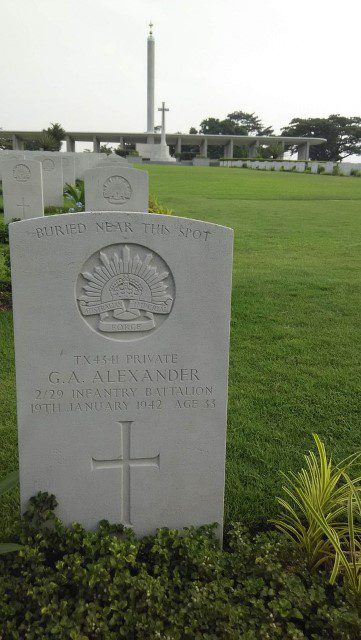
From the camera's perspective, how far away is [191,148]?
77750 millimetres

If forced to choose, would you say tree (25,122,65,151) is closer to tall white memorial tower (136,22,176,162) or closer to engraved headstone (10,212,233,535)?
tall white memorial tower (136,22,176,162)

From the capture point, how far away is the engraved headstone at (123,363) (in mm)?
2129

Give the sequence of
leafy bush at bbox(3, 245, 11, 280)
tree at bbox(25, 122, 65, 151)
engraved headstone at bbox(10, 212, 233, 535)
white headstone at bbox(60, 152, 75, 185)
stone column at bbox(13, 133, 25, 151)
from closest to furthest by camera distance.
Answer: engraved headstone at bbox(10, 212, 233, 535) < leafy bush at bbox(3, 245, 11, 280) < white headstone at bbox(60, 152, 75, 185) < tree at bbox(25, 122, 65, 151) < stone column at bbox(13, 133, 25, 151)

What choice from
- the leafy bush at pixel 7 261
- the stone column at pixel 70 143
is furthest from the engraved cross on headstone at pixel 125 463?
the stone column at pixel 70 143

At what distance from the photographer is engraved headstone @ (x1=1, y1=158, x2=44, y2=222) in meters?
10.3

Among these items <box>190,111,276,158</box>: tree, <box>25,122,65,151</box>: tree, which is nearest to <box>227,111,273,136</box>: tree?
<box>190,111,276,158</box>: tree

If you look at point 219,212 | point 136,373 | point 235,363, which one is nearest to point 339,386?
point 235,363

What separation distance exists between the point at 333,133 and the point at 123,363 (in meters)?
75.6

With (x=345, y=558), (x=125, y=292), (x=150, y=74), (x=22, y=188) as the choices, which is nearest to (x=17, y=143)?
(x=150, y=74)

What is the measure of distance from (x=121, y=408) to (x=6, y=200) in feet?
30.9

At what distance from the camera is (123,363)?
2271 millimetres

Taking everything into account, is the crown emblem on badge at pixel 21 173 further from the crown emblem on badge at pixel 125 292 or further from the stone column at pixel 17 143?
the stone column at pixel 17 143

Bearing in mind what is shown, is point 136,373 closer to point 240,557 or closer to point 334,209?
point 240,557

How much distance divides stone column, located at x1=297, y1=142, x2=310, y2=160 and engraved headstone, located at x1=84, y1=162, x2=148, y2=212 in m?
66.3
